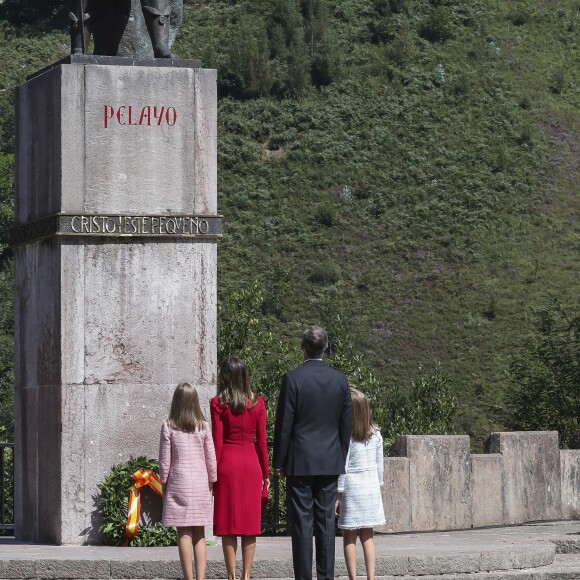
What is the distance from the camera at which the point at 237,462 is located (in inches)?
426

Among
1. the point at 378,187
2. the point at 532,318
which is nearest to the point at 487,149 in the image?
the point at 378,187

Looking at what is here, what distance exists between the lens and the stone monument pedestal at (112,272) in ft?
42.1

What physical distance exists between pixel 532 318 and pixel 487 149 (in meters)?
21.0

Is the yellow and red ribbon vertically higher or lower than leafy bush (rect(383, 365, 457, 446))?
lower

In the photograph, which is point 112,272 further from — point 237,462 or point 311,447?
point 311,447

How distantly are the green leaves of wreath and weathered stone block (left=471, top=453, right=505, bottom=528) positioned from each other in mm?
5631

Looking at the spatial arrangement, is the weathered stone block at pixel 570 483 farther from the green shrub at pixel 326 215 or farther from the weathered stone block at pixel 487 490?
the green shrub at pixel 326 215

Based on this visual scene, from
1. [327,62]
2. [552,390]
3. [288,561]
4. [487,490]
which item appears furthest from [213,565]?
[327,62]

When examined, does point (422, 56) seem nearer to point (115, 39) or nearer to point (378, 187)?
point (378, 187)

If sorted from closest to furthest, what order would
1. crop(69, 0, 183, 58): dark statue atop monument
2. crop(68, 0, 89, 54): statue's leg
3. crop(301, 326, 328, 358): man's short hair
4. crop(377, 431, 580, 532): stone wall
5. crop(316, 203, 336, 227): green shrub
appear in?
crop(301, 326, 328, 358): man's short hair < crop(68, 0, 89, 54): statue's leg < crop(69, 0, 183, 58): dark statue atop monument < crop(377, 431, 580, 532): stone wall < crop(316, 203, 336, 227): green shrub

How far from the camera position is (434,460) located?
56.4 feet

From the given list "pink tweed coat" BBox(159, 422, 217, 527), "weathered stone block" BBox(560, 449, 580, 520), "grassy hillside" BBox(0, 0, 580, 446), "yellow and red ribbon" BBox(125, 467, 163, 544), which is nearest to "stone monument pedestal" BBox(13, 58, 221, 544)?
"yellow and red ribbon" BBox(125, 467, 163, 544)

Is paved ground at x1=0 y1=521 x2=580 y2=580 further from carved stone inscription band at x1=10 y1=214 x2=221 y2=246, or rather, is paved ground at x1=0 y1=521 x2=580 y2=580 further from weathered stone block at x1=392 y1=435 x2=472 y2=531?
weathered stone block at x1=392 y1=435 x2=472 y2=531

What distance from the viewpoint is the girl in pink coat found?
1077 centimetres
